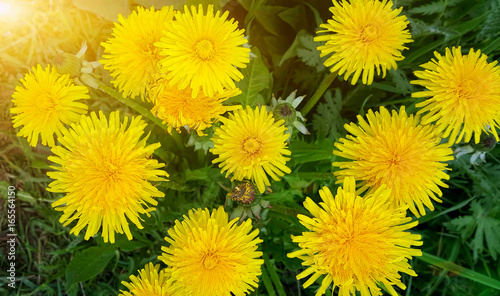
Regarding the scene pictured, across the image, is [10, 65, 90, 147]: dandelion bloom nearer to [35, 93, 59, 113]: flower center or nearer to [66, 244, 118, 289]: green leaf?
[35, 93, 59, 113]: flower center

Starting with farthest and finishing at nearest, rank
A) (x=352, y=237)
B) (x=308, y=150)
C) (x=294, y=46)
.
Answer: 1. (x=294, y=46)
2. (x=308, y=150)
3. (x=352, y=237)

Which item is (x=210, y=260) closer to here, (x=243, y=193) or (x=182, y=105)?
(x=243, y=193)

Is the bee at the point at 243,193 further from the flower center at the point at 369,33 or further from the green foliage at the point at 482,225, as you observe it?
the green foliage at the point at 482,225

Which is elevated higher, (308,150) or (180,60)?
(180,60)

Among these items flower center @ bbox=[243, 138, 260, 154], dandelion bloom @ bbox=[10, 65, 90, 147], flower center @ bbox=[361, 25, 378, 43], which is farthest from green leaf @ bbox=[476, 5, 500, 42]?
dandelion bloom @ bbox=[10, 65, 90, 147]

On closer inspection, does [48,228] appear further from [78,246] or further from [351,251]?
[351,251]

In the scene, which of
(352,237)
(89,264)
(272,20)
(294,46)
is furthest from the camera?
(272,20)

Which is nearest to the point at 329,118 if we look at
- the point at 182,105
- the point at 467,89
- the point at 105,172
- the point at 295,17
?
the point at 295,17
